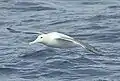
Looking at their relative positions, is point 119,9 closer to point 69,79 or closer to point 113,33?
point 113,33

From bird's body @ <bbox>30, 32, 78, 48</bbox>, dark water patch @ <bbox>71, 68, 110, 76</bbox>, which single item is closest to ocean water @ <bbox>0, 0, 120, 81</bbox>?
dark water patch @ <bbox>71, 68, 110, 76</bbox>

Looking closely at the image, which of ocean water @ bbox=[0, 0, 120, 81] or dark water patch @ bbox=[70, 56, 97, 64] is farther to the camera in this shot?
dark water patch @ bbox=[70, 56, 97, 64]

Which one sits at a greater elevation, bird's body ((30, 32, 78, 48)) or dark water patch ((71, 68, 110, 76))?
bird's body ((30, 32, 78, 48))

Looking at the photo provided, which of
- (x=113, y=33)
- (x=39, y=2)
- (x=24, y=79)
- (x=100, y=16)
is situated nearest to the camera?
(x=24, y=79)

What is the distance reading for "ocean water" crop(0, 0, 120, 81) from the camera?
16.2 metres

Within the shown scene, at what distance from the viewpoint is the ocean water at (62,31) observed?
16.2m

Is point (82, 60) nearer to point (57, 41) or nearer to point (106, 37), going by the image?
point (57, 41)

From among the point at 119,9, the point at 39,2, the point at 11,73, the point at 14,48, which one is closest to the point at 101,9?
the point at 119,9

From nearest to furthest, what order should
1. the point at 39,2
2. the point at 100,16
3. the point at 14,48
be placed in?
the point at 14,48 < the point at 100,16 < the point at 39,2

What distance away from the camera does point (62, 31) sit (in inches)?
789

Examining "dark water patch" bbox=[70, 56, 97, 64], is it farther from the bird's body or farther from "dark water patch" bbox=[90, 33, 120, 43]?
"dark water patch" bbox=[90, 33, 120, 43]

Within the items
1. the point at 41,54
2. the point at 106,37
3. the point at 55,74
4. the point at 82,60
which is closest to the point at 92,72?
the point at 55,74

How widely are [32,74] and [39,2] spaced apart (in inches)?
321

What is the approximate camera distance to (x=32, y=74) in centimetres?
1598
